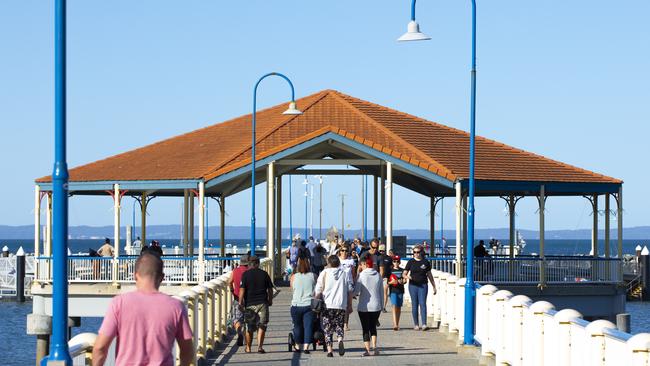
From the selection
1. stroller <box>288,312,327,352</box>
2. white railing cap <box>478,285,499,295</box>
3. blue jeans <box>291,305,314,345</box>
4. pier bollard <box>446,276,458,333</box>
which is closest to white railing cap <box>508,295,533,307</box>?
white railing cap <box>478,285,499,295</box>

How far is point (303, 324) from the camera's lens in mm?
21250

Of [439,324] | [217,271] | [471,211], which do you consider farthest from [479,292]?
[217,271]

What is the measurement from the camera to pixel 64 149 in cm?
1090

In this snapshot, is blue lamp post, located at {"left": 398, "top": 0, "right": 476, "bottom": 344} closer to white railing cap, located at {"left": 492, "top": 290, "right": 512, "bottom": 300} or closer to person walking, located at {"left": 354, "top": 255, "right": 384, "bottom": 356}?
person walking, located at {"left": 354, "top": 255, "right": 384, "bottom": 356}

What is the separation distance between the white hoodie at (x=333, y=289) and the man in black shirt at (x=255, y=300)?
1.24 meters

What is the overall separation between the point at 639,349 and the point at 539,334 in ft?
16.6

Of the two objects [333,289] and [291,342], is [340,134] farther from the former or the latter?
[333,289]

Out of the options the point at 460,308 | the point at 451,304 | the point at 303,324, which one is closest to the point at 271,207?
the point at 451,304

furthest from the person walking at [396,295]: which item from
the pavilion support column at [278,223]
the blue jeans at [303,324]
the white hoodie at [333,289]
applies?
the pavilion support column at [278,223]

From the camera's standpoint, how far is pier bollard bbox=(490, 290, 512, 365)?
18125 mm

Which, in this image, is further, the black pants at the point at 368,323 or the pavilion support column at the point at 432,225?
the pavilion support column at the point at 432,225

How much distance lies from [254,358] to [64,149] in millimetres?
10296

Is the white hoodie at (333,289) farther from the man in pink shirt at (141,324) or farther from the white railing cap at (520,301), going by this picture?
the man in pink shirt at (141,324)

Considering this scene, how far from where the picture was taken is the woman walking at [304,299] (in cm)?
2084
